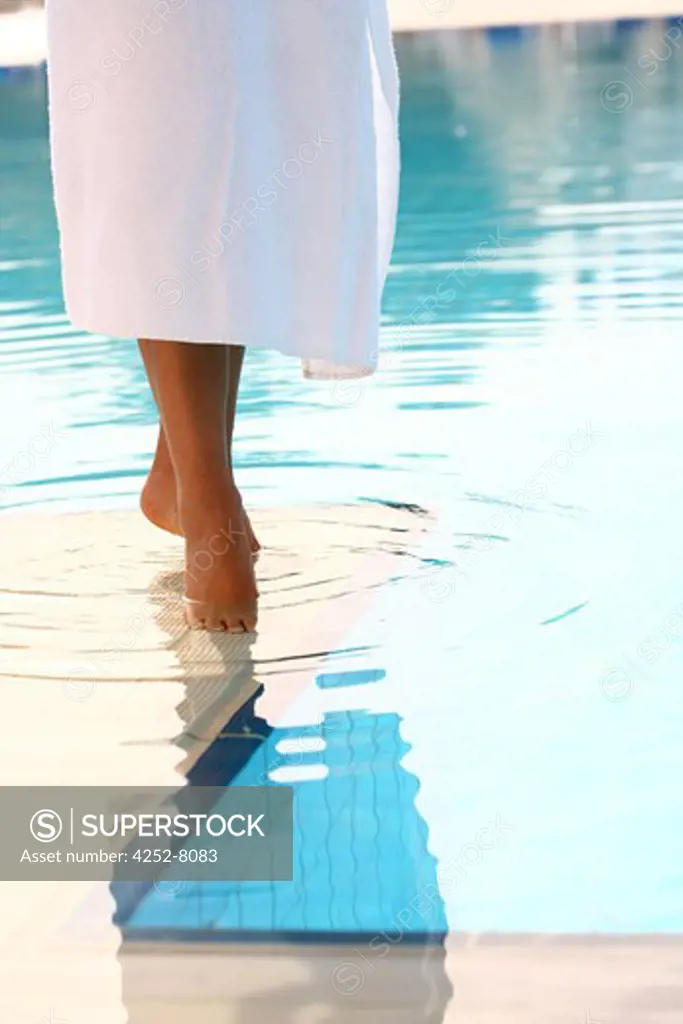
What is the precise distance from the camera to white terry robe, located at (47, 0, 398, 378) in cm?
188

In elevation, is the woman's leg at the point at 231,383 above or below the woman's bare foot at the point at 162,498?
above

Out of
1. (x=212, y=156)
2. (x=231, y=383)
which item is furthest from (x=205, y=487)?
(x=212, y=156)

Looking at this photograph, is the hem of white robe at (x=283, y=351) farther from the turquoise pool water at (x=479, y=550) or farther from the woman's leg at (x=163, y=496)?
the turquoise pool water at (x=479, y=550)

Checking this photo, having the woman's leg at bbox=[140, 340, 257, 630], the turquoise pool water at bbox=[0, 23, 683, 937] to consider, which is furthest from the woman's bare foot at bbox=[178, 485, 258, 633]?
the turquoise pool water at bbox=[0, 23, 683, 937]

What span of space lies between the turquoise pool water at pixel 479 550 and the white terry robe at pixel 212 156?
338mm

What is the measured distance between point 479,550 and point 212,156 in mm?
528

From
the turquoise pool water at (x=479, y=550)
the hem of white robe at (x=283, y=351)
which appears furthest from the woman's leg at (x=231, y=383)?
the turquoise pool water at (x=479, y=550)

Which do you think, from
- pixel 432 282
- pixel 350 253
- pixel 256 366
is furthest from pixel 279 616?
pixel 432 282

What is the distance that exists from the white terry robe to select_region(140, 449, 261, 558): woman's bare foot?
27cm

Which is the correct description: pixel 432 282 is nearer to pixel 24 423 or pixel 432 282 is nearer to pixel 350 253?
pixel 24 423

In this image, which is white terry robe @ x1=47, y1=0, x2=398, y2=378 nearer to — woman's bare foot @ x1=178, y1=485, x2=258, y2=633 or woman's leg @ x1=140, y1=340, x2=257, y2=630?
woman's leg @ x1=140, y1=340, x2=257, y2=630

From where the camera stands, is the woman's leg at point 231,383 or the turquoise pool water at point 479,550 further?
the woman's leg at point 231,383

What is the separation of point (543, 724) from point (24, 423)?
1455 mm

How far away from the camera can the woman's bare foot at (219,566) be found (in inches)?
76.7
